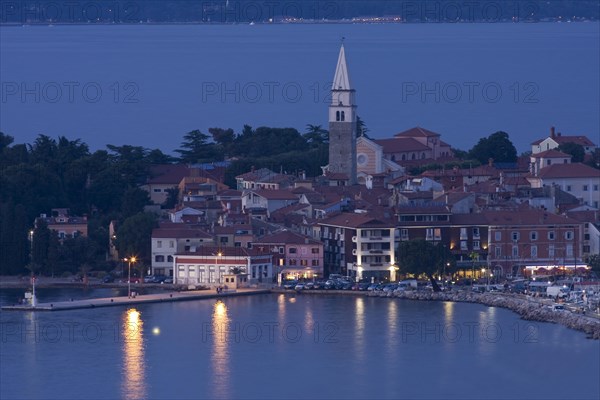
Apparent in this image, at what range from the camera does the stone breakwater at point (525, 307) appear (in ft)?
74.1

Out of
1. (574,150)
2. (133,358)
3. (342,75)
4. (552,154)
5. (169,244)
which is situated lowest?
(133,358)

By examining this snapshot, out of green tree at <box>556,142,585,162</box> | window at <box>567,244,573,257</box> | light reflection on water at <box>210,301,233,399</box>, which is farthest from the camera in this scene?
green tree at <box>556,142,585,162</box>

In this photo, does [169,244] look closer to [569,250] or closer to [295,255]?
[295,255]

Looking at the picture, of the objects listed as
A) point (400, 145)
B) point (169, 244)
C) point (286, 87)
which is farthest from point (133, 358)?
point (286, 87)

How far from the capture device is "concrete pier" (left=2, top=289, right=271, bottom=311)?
24375mm

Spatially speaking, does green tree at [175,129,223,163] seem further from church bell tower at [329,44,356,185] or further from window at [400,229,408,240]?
window at [400,229,408,240]

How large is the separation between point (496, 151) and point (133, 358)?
50.5 ft

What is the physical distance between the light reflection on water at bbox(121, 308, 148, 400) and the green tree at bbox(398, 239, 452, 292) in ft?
11.5

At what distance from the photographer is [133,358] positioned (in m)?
21.1

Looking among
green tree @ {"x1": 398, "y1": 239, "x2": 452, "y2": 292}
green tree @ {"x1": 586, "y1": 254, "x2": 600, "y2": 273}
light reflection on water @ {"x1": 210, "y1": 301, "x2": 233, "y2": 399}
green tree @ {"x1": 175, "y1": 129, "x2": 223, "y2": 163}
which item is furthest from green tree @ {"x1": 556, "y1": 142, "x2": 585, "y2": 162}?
light reflection on water @ {"x1": 210, "y1": 301, "x2": 233, "y2": 399}

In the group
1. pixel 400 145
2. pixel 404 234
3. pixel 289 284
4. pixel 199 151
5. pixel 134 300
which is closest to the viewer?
pixel 134 300

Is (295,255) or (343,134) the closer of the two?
(295,255)

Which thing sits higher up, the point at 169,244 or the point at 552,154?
the point at 552,154

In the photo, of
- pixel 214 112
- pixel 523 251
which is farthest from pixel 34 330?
pixel 214 112
